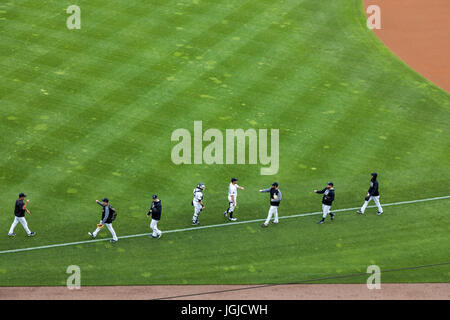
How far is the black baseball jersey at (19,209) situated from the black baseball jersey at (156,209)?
426 centimetres

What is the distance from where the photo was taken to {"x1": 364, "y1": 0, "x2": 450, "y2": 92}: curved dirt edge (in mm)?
31952

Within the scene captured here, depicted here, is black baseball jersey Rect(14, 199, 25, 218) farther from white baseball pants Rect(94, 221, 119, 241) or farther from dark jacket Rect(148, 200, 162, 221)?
dark jacket Rect(148, 200, 162, 221)

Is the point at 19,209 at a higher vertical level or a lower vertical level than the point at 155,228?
higher

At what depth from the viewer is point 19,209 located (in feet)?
63.1

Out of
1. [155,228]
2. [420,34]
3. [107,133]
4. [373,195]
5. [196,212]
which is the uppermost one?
[420,34]

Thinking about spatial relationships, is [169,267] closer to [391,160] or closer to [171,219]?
[171,219]

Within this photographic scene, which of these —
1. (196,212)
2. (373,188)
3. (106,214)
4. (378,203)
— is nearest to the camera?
(106,214)

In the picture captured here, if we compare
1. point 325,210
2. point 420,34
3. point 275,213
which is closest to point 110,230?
point 275,213

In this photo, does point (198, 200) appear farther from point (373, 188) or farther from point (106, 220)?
point (373, 188)

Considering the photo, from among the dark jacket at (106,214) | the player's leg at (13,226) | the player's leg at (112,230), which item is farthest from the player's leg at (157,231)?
the player's leg at (13,226)

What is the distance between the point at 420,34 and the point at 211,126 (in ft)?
54.3

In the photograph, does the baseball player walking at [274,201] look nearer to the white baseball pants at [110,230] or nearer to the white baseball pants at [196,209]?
the white baseball pants at [196,209]

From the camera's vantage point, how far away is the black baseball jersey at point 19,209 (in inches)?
757

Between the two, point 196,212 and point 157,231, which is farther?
point 196,212
